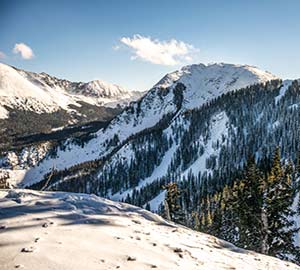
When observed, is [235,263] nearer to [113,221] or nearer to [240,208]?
[113,221]

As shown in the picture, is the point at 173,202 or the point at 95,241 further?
the point at 173,202

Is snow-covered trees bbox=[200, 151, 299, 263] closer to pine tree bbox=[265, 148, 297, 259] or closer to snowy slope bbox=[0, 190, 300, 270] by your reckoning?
pine tree bbox=[265, 148, 297, 259]

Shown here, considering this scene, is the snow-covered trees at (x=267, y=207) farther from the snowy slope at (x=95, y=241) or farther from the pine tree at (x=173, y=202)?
the pine tree at (x=173, y=202)

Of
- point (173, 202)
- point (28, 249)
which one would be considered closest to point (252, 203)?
point (173, 202)

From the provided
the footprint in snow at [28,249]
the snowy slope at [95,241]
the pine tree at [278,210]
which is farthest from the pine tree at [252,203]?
the footprint in snow at [28,249]

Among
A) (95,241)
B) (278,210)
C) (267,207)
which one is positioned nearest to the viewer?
(95,241)

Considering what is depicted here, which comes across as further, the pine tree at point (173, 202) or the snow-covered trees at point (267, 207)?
the pine tree at point (173, 202)

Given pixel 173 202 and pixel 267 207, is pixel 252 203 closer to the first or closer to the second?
pixel 267 207

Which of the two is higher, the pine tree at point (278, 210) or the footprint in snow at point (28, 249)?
the pine tree at point (278, 210)

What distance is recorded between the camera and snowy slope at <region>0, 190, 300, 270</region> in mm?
8977

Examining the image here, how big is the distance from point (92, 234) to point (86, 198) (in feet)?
15.4

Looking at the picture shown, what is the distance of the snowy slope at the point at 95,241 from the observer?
8977 mm

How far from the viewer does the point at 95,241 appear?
34.4 feet

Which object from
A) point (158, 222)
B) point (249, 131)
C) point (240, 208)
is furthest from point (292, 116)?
point (158, 222)
